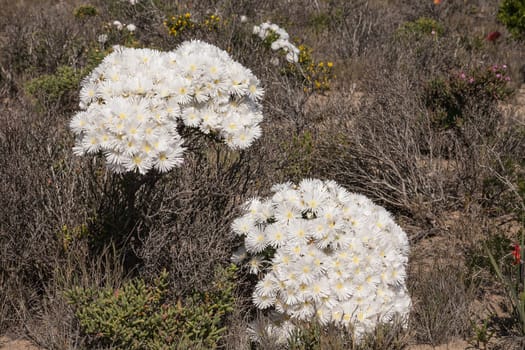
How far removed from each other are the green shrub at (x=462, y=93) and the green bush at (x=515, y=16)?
3.32 metres

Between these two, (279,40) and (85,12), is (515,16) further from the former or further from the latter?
(85,12)

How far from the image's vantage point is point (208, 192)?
3.50m

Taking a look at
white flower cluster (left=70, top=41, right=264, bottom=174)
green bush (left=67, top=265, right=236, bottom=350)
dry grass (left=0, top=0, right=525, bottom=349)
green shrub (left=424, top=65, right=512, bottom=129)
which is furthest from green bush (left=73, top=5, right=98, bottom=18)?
green bush (left=67, top=265, right=236, bottom=350)

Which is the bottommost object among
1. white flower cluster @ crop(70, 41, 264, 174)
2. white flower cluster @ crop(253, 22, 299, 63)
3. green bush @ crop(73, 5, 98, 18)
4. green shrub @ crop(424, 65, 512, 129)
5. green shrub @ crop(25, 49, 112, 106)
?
green bush @ crop(73, 5, 98, 18)

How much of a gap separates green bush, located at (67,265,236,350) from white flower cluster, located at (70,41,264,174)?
668 mm

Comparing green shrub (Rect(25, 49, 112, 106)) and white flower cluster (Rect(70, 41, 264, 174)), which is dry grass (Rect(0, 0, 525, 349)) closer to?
green shrub (Rect(25, 49, 112, 106))

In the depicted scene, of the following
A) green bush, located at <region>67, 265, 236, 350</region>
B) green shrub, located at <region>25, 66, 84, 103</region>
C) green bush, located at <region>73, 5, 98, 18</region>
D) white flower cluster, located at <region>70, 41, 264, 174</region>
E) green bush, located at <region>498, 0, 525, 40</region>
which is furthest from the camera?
green bush, located at <region>73, 5, 98, 18</region>

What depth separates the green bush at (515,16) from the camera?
28.1 feet

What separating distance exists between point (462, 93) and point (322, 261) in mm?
3460

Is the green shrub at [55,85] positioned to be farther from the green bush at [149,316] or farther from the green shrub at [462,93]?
the green shrub at [462,93]

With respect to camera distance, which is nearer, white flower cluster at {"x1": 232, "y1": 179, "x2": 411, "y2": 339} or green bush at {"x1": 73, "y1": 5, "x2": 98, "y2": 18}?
white flower cluster at {"x1": 232, "y1": 179, "x2": 411, "y2": 339}

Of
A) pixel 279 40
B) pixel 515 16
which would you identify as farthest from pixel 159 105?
pixel 515 16

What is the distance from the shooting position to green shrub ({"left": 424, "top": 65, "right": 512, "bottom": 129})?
5.65 m

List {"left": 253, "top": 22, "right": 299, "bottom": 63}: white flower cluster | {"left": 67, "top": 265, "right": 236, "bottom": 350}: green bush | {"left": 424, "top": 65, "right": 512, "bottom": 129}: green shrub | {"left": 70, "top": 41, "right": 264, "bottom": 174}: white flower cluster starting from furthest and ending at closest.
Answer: {"left": 253, "top": 22, "right": 299, "bottom": 63}: white flower cluster
{"left": 424, "top": 65, "right": 512, "bottom": 129}: green shrub
{"left": 67, "top": 265, "right": 236, "bottom": 350}: green bush
{"left": 70, "top": 41, "right": 264, "bottom": 174}: white flower cluster
